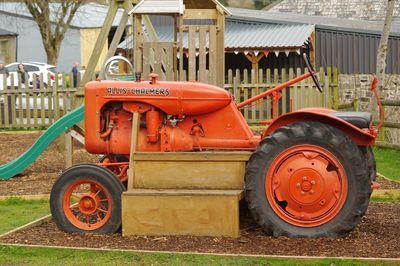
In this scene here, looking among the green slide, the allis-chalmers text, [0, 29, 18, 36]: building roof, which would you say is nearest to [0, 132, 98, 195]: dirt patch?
the green slide

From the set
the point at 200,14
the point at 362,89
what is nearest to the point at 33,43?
the point at 362,89

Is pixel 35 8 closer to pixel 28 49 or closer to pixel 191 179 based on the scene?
pixel 28 49

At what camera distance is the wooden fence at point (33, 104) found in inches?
864

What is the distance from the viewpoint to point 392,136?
62.7ft

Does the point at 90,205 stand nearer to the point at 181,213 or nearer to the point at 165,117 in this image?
the point at 181,213

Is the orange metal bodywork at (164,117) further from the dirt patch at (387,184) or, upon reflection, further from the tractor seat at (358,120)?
the dirt patch at (387,184)

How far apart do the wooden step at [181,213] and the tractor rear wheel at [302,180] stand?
0.80 feet

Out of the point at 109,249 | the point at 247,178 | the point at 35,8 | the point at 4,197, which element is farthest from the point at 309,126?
the point at 35,8

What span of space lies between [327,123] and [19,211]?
4.35 metres

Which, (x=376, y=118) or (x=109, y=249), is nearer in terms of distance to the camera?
(x=109, y=249)

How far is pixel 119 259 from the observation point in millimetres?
7309

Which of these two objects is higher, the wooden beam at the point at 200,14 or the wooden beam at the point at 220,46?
the wooden beam at the point at 200,14

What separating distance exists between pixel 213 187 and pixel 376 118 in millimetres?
12022

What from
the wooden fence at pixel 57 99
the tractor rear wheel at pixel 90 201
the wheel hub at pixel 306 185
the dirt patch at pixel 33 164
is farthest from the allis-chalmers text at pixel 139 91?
the wooden fence at pixel 57 99
